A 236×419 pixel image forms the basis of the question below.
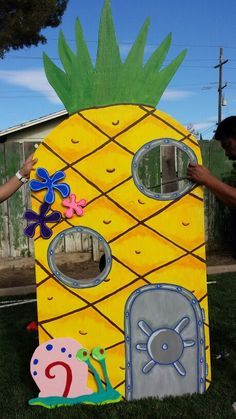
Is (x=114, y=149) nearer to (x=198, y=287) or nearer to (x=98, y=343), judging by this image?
(x=198, y=287)

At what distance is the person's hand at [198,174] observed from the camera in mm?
2725

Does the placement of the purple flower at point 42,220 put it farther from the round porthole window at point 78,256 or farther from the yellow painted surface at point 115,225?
the round porthole window at point 78,256

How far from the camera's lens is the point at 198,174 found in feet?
8.98

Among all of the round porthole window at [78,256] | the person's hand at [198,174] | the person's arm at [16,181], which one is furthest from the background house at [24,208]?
the person's hand at [198,174]

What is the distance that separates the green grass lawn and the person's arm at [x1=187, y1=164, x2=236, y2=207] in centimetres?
121

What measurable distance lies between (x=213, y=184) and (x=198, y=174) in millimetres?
117

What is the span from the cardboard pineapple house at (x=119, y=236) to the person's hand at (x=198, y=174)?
0.22 ft

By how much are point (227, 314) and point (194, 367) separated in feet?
5.18

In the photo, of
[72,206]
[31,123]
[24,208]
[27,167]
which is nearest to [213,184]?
[72,206]

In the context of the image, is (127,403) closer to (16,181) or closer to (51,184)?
(51,184)

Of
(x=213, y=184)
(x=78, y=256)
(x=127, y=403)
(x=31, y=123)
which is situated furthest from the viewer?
(x=31, y=123)

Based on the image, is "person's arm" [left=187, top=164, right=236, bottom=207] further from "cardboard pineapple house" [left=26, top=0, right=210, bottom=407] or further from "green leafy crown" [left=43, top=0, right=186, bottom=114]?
"green leafy crown" [left=43, top=0, right=186, bottom=114]

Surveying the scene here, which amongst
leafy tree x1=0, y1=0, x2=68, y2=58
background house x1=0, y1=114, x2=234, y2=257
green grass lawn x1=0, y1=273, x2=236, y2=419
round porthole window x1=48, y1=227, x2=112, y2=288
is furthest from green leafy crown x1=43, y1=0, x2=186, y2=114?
leafy tree x1=0, y1=0, x2=68, y2=58

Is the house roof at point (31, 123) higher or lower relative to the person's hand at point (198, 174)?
higher
